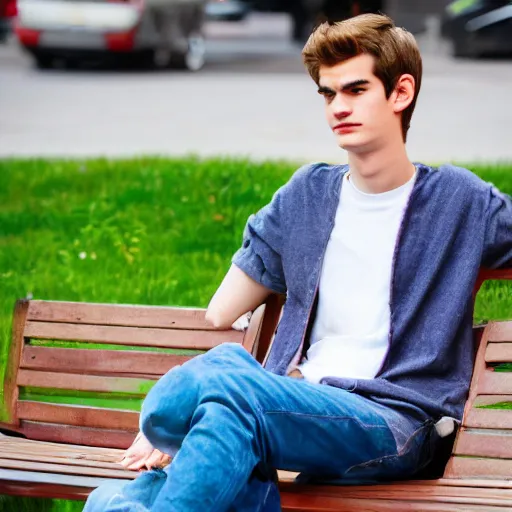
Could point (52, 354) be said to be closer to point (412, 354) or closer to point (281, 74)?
point (412, 354)

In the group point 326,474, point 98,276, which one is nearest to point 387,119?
point 326,474

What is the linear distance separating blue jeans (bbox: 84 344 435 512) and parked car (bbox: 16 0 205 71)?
1327 cm

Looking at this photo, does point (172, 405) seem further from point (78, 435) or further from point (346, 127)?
point (78, 435)

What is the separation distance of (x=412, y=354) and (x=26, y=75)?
13.5 metres

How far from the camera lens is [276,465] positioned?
3.24 m

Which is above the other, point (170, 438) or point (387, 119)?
point (387, 119)

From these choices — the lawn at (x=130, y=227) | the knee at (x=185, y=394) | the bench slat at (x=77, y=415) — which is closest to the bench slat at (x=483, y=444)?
the knee at (x=185, y=394)

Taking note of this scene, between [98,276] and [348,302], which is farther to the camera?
[98,276]

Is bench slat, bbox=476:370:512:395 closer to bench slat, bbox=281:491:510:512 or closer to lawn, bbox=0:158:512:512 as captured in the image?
bench slat, bbox=281:491:510:512

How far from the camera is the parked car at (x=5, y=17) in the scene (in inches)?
964

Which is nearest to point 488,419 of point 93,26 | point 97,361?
point 97,361

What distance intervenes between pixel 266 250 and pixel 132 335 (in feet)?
2.05

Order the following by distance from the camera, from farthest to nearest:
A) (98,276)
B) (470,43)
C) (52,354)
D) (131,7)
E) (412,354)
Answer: (470,43) < (131,7) < (98,276) < (52,354) < (412,354)

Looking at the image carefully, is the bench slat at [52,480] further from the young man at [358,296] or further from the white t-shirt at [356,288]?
the white t-shirt at [356,288]
